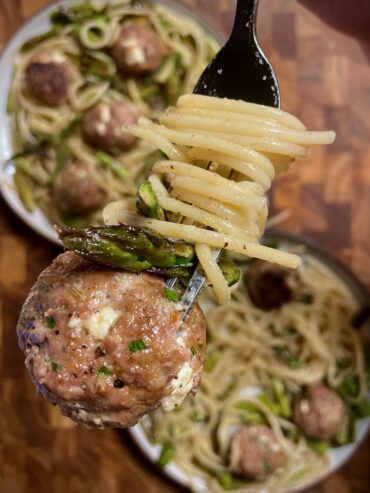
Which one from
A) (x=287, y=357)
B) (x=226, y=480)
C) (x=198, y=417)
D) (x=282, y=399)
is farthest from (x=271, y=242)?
(x=226, y=480)

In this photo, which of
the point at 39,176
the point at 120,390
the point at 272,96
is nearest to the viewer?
the point at 120,390

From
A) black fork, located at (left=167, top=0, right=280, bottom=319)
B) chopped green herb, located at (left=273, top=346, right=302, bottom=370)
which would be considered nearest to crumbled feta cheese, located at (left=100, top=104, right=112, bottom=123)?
black fork, located at (left=167, top=0, right=280, bottom=319)

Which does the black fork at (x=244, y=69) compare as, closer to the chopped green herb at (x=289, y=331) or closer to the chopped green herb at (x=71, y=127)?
the chopped green herb at (x=71, y=127)

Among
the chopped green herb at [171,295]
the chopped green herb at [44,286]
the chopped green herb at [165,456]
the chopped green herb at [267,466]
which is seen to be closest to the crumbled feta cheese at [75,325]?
the chopped green herb at [44,286]

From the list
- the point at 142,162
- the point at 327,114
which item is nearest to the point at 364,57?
the point at 327,114

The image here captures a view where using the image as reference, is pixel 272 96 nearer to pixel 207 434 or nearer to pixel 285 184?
pixel 285 184
